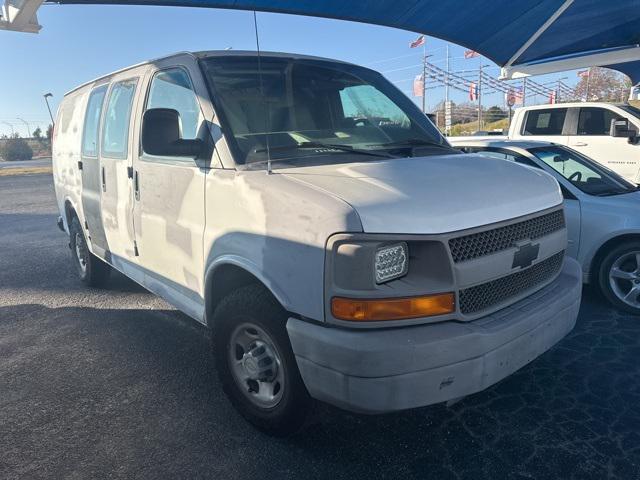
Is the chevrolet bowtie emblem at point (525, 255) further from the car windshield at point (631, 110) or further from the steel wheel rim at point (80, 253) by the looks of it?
the car windshield at point (631, 110)

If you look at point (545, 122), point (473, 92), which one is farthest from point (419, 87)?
point (545, 122)

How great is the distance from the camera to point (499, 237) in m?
2.41

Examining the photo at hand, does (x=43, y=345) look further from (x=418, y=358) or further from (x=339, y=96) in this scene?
(x=418, y=358)

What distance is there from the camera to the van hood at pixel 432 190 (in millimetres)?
2119

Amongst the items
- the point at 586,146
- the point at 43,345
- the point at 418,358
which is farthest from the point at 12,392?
the point at 586,146

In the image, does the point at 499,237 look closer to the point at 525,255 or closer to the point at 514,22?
the point at 525,255

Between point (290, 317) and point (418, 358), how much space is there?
0.64m

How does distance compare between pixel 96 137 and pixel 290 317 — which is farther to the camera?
pixel 96 137

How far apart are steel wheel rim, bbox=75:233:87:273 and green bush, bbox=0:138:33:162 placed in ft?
170

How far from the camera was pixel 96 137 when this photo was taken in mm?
4492

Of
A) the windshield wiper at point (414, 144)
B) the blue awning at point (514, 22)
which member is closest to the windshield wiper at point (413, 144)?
Answer: the windshield wiper at point (414, 144)

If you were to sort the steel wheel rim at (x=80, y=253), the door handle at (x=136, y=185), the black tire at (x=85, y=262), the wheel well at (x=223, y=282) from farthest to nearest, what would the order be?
the steel wheel rim at (x=80, y=253) < the black tire at (x=85, y=262) < the door handle at (x=136, y=185) < the wheel well at (x=223, y=282)

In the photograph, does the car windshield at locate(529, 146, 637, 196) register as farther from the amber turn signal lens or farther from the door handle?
the door handle

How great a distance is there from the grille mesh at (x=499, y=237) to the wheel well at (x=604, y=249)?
210 cm
